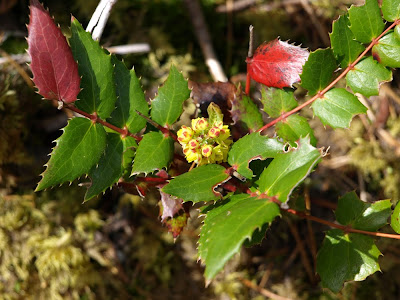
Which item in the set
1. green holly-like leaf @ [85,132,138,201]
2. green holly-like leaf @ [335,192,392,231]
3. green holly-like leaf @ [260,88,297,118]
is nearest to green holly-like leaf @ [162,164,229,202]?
green holly-like leaf @ [85,132,138,201]

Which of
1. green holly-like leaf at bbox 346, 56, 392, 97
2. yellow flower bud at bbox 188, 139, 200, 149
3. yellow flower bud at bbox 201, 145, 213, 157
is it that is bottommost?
green holly-like leaf at bbox 346, 56, 392, 97

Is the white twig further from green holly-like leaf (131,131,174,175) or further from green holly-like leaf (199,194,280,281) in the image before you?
green holly-like leaf (199,194,280,281)

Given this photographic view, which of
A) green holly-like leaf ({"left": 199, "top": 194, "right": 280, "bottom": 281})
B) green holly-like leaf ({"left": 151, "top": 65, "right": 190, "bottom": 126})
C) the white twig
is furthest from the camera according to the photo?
the white twig

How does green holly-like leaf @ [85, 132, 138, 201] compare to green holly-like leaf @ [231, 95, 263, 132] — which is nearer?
green holly-like leaf @ [85, 132, 138, 201]

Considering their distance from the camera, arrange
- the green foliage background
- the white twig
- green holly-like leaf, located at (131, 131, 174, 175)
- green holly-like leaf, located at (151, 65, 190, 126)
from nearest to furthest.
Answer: green holly-like leaf, located at (131, 131, 174, 175), green holly-like leaf, located at (151, 65, 190, 126), the white twig, the green foliage background

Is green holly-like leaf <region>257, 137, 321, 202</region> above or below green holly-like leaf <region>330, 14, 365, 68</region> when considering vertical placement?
below
